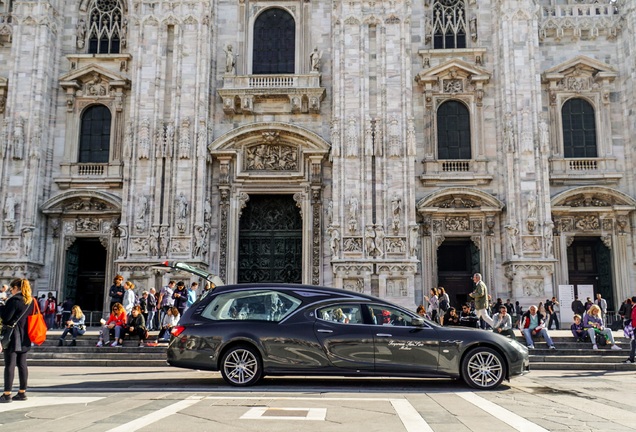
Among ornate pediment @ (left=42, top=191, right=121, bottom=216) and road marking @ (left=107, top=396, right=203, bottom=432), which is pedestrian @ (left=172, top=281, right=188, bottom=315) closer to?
ornate pediment @ (left=42, top=191, right=121, bottom=216)

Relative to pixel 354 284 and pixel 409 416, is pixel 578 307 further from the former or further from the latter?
pixel 409 416

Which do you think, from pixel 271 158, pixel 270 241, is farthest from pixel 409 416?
pixel 271 158

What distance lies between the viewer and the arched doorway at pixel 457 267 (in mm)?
25141

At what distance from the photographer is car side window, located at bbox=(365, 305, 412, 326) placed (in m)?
10.6

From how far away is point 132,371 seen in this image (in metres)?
13.8

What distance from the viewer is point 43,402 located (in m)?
8.80

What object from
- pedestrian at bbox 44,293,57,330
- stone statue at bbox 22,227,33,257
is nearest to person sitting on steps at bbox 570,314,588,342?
pedestrian at bbox 44,293,57,330

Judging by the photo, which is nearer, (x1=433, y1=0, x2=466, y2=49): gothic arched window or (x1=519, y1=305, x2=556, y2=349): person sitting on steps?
(x1=519, y1=305, x2=556, y2=349): person sitting on steps

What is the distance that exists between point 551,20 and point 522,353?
20359 mm

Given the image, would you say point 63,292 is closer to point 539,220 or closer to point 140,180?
point 140,180

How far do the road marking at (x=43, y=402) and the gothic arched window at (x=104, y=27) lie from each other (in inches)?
845

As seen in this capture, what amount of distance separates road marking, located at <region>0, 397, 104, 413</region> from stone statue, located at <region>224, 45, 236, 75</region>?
19186 mm

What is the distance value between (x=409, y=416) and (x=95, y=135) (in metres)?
22.9

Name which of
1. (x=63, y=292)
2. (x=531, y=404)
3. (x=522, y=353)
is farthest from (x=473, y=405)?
(x=63, y=292)
